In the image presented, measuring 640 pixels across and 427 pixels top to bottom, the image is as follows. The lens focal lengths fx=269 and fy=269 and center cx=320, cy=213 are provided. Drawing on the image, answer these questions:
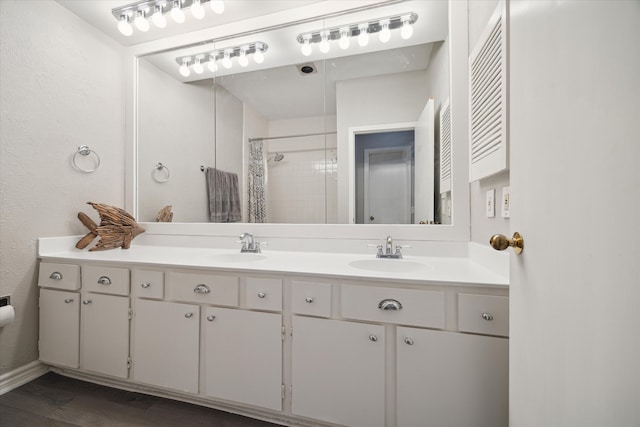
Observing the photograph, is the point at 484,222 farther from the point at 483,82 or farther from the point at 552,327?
the point at 552,327

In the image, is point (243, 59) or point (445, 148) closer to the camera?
point (445, 148)

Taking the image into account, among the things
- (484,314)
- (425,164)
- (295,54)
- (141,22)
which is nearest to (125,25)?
(141,22)

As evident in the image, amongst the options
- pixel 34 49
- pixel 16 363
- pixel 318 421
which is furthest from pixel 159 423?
pixel 34 49

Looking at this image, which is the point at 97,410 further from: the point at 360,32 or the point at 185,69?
the point at 360,32

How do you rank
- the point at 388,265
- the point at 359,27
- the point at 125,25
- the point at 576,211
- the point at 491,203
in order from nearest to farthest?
the point at 576,211 < the point at 491,203 < the point at 388,265 < the point at 359,27 < the point at 125,25

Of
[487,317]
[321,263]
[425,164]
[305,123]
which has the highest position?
[305,123]

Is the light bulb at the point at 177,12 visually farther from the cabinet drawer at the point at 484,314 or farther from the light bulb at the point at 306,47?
the cabinet drawer at the point at 484,314

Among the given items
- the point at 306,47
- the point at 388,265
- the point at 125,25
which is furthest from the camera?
the point at 125,25

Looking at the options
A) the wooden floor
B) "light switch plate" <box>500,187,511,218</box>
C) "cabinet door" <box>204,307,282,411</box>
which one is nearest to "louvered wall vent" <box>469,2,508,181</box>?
"light switch plate" <box>500,187,511,218</box>

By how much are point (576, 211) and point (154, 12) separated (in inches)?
102

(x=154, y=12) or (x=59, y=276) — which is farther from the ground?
(x=154, y=12)

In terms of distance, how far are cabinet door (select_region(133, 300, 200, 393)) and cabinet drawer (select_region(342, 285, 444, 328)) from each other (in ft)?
2.58

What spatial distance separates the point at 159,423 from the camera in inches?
52.5

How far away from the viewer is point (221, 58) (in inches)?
80.1
